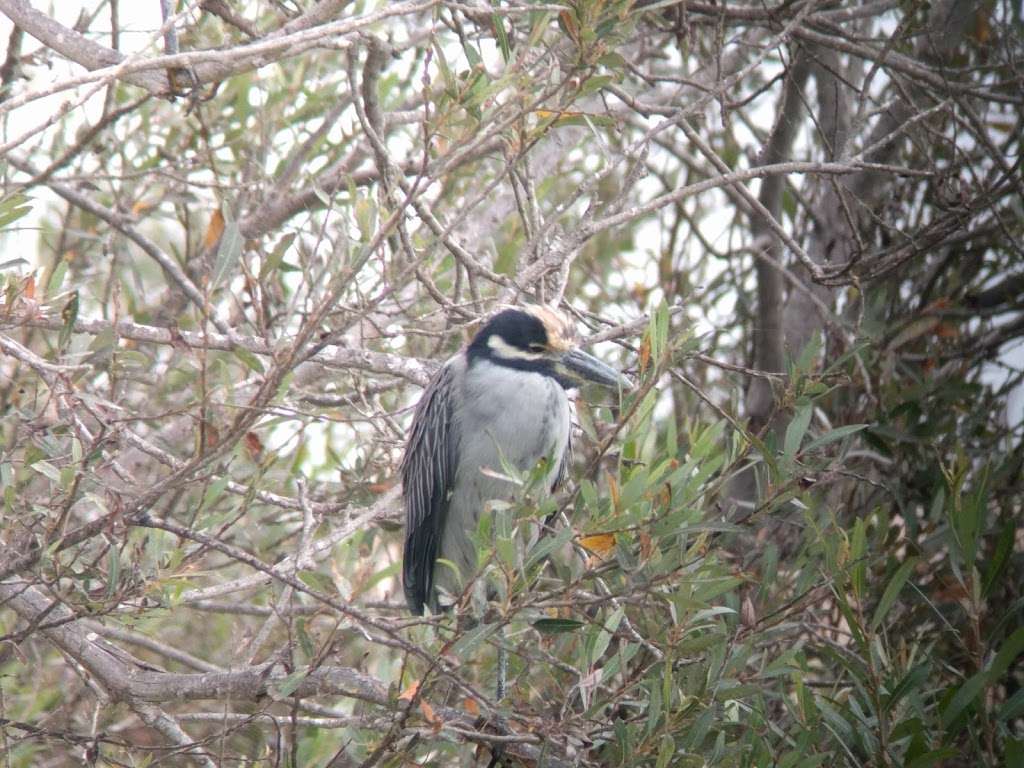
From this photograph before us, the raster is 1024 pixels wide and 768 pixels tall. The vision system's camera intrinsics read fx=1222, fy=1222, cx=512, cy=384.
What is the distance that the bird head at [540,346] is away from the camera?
3.94 metres

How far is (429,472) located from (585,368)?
744 millimetres

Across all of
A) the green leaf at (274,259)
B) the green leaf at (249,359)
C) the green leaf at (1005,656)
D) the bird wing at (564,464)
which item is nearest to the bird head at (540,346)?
the bird wing at (564,464)

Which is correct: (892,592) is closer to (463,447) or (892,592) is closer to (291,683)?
(291,683)

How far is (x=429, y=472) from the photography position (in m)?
4.30

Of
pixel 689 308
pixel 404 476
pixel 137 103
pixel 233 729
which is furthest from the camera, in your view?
pixel 689 308

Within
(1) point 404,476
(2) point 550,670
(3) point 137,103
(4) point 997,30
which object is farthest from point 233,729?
(4) point 997,30

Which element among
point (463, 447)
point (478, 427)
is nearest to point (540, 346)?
point (478, 427)

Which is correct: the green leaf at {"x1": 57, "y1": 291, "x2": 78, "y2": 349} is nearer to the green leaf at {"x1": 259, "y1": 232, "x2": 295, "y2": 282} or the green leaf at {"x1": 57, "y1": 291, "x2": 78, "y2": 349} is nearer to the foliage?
the foliage

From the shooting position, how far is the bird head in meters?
3.94

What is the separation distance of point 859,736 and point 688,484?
3.02ft

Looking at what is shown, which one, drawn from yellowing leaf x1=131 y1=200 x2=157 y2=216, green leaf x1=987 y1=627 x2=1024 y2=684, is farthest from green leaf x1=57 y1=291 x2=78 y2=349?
green leaf x1=987 y1=627 x2=1024 y2=684

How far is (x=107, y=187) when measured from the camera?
5324 mm

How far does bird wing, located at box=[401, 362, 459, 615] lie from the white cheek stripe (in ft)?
0.75

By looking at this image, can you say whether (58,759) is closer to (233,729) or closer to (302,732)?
(302,732)
